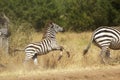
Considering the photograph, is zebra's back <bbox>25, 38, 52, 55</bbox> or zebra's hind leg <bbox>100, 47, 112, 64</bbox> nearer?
zebra's hind leg <bbox>100, 47, 112, 64</bbox>

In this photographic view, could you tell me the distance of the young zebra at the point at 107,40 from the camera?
16578 mm

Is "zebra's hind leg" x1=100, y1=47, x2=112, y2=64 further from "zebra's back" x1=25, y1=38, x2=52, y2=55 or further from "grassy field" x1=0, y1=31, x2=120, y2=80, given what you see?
"zebra's back" x1=25, y1=38, x2=52, y2=55

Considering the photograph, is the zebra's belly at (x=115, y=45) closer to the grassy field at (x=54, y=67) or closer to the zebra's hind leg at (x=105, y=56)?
the zebra's hind leg at (x=105, y=56)

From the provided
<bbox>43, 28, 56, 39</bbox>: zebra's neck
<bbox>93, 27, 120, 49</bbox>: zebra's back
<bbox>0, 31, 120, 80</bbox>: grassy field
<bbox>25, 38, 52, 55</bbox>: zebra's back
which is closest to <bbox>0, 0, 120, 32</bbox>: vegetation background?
<bbox>43, 28, 56, 39</bbox>: zebra's neck

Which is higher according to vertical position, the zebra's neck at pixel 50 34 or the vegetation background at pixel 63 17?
the vegetation background at pixel 63 17

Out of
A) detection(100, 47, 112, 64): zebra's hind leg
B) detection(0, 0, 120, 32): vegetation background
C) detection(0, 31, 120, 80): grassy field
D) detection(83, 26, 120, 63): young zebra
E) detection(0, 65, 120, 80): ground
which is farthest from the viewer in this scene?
detection(0, 0, 120, 32): vegetation background

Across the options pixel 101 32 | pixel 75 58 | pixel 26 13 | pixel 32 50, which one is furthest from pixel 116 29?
pixel 26 13

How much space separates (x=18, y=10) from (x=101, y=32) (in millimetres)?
24188

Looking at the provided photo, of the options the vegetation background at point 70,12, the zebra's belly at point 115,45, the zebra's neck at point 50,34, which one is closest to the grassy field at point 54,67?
the zebra's belly at point 115,45

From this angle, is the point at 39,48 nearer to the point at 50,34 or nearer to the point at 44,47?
the point at 44,47

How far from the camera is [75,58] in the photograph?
1734cm

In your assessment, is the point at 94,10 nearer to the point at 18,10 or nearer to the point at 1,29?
the point at 18,10

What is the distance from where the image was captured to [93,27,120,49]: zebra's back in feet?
54.6

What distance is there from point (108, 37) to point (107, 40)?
6.0 inches
